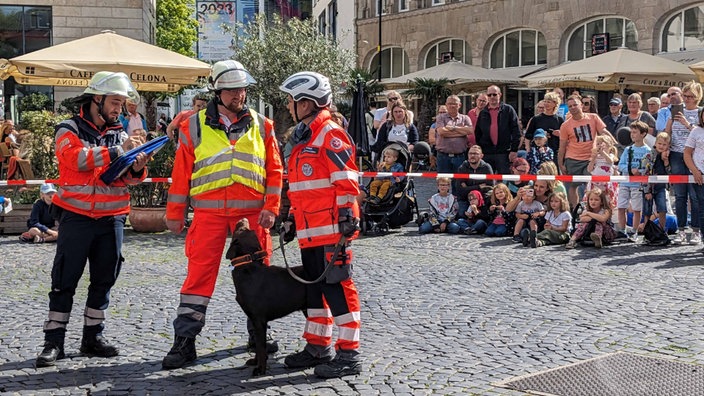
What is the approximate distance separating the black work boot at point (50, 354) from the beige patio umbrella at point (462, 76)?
19826 millimetres

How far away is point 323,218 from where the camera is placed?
595 cm

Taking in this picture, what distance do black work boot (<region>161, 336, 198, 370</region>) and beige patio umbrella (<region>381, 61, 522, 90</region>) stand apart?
65.0ft

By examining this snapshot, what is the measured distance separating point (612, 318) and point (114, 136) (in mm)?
3905

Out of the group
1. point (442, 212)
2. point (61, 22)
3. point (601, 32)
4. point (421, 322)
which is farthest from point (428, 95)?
point (421, 322)

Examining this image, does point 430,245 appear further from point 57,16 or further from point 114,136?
point 57,16

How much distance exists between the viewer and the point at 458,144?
1473 centimetres

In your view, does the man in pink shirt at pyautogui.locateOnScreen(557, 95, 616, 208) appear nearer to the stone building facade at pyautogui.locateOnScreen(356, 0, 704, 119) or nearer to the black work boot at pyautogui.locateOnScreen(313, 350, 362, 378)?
the black work boot at pyautogui.locateOnScreen(313, 350, 362, 378)

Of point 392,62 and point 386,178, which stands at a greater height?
point 392,62

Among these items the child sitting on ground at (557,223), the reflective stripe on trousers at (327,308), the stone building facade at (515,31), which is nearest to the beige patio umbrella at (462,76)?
the stone building facade at (515,31)

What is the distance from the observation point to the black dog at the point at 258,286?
5.93 metres

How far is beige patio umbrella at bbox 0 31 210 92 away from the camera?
1503 cm

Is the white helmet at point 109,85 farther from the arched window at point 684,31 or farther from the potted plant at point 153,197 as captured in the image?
the arched window at point 684,31

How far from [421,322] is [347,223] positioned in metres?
1.79

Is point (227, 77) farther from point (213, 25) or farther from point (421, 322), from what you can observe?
point (213, 25)
